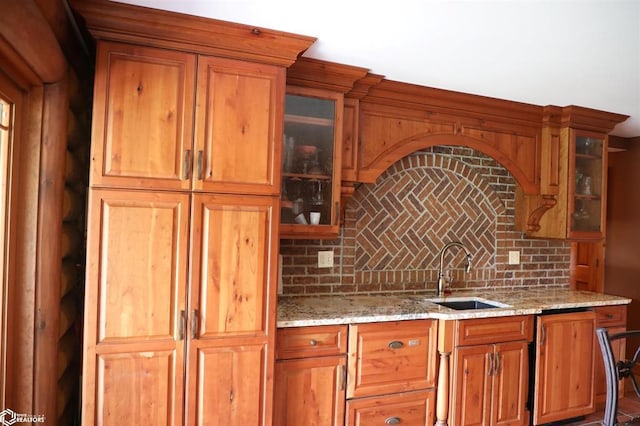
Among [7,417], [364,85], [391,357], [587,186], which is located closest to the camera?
[7,417]

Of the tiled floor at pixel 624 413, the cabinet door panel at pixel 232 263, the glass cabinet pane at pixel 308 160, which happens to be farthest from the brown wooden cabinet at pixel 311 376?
the tiled floor at pixel 624 413

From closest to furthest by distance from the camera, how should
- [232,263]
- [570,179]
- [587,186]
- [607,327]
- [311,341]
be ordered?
1. [232,263]
2. [311,341]
3. [607,327]
4. [570,179]
5. [587,186]

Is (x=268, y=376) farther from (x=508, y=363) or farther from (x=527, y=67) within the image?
(x=527, y=67)

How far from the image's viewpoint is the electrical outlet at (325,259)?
9.68ft

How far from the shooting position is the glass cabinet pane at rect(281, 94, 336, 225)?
262cm

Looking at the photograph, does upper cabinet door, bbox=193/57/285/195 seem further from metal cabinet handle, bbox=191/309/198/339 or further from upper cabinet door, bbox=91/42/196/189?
metal cabinet handle, bbox=191/309/198/339

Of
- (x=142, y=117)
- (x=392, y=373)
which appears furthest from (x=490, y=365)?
(x=142, y=117)

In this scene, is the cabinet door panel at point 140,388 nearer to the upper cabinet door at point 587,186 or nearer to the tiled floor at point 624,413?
the tiled floor at point 624,413

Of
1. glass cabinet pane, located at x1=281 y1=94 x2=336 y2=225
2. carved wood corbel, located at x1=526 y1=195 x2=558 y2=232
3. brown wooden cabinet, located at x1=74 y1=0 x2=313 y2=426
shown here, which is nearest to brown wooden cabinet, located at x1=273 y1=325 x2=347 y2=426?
brown wooden cabinet, located at x1=74 y1=0 x2=313 y2=426

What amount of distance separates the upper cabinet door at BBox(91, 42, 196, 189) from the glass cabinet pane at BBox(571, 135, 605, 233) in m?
3.15

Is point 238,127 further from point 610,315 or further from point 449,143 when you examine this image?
point 610,315

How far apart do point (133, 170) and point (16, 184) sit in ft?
1.45

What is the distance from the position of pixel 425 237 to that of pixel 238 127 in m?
1.82

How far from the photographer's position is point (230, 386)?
6.84 feet
